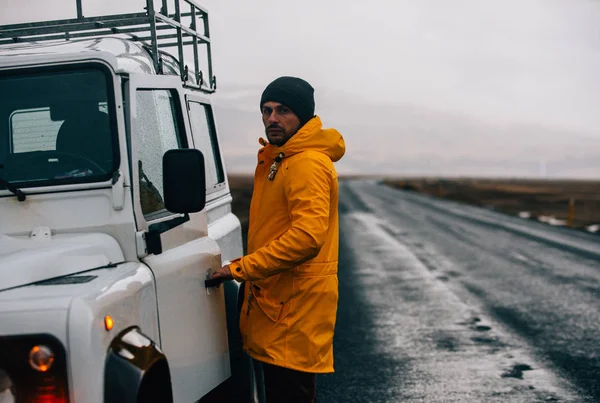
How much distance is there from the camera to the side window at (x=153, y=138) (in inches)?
138

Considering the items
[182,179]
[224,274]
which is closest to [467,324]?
[224,274]

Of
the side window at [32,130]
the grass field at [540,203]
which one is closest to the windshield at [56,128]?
the side window at [32,130]

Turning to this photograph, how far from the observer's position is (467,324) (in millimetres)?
9328

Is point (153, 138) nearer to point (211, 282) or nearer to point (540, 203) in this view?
point (211, 282)

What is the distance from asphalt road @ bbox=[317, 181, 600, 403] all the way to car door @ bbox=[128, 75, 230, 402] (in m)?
2.66

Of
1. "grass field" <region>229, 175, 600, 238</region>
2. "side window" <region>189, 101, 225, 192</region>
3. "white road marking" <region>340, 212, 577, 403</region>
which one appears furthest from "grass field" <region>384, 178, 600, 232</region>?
"side window" <region>189, 101, 225, 192</region>

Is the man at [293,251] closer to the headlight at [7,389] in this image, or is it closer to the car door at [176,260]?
the car door at [176,260]

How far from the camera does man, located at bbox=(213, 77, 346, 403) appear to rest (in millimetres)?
3492

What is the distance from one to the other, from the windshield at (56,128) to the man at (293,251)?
748mm

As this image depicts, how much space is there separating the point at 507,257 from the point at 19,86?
1420 centimetres

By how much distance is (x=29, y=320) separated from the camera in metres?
2.52

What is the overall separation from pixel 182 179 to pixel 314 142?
68 centimetres

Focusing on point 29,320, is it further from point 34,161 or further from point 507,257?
point 507,257

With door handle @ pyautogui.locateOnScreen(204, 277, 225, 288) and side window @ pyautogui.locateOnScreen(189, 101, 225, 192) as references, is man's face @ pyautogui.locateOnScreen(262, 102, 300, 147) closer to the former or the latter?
door handle @ pyautogui.locateOnScreen(204, 277, 225, 288)
